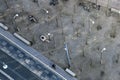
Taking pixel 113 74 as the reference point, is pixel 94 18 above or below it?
above

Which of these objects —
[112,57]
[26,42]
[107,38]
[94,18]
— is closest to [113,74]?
[112,57]

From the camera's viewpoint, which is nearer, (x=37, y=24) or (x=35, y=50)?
(x=35, y=50)

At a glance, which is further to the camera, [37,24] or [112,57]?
[37,24]

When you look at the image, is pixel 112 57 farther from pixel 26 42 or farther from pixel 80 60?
pixel 26 42

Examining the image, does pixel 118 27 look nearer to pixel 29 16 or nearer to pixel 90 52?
pixel 90 52

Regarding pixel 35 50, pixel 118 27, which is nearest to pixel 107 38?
pixel 118 27

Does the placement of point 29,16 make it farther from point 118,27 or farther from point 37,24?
point 118,27

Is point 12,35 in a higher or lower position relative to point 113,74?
higher
